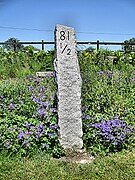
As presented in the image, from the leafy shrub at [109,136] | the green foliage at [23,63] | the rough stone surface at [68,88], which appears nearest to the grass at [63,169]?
the leafy shrub at [109,136]

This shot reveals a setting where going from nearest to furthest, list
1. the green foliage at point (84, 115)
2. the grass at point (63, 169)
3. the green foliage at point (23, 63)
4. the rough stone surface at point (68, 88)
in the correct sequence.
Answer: the grass at point (63, 169), the rough stone surface at point (68, 88), the green foliage at point (84, 115), the green foliage at point (23, 63)

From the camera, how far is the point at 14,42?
1900 centimetres

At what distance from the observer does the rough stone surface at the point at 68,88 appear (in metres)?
4.61

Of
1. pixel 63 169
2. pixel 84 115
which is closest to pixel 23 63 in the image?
pixel 84 115

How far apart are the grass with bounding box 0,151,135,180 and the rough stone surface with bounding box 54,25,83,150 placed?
1.44 ft

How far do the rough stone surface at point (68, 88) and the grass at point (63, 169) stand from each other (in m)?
0.44

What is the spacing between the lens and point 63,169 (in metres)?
4.27

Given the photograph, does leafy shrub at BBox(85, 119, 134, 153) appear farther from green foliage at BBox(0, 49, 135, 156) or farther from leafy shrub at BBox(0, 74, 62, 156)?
leafy shrub at BBox(0, 74, 62, 156)

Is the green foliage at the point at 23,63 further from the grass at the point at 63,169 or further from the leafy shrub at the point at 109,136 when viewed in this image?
the grass at the point at 63,169

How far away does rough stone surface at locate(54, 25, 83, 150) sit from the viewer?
4.61 meters

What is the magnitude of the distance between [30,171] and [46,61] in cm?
881

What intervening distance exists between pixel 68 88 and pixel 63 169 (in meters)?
1.14

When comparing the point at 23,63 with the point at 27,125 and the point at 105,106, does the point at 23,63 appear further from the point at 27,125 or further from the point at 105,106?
the point at 27,125

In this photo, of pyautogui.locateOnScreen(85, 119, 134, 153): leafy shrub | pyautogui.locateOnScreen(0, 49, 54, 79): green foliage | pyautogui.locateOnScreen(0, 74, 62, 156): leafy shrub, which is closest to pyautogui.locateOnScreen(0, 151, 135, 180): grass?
pyautogui.locateOnScreen(0, 74, 62, 156): leafy shrub
